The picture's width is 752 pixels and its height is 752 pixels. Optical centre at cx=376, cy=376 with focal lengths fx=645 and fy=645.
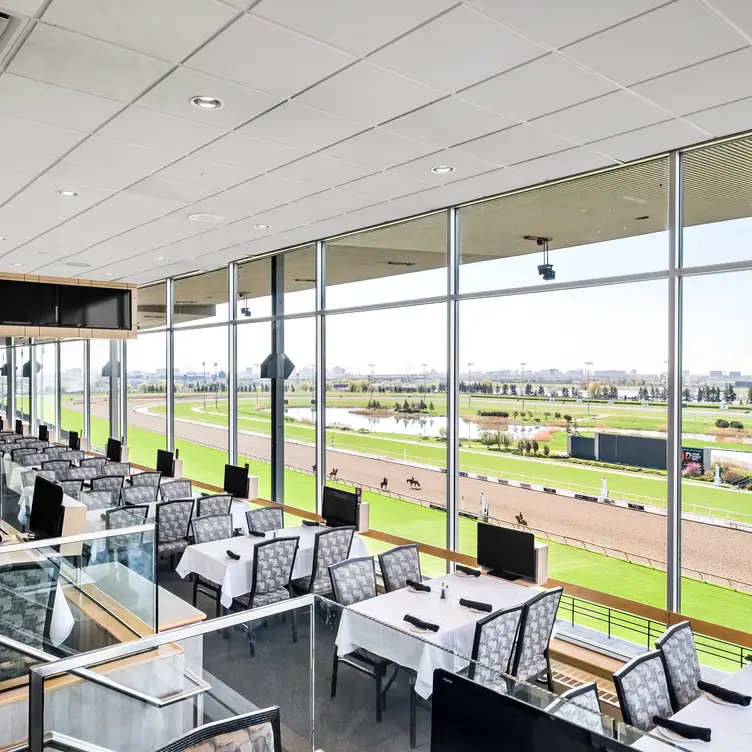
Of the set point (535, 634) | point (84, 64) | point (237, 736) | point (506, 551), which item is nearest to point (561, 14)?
point (84, 64)

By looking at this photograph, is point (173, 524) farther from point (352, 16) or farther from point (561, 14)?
point (561, 14)

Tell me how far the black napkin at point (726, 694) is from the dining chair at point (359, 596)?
1.65 metres

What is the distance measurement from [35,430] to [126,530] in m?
16.2

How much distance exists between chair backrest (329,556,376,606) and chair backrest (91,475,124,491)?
430cm

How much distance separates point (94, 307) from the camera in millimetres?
10094

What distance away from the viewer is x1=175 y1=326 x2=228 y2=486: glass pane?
9.62 metres

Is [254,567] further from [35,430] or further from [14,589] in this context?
[35,430]

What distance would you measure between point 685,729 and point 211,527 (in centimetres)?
463

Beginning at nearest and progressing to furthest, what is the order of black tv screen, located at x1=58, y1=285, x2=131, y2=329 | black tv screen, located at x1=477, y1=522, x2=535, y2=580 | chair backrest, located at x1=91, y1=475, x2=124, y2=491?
black tv screen, located at x1=477, y1=522, x2=535, y2=580 < chair backrest, located at x1=91, y1=475, x2=124, y2=491 < black tv screen, located at x1=58, y1=285, x2=131, y2=329

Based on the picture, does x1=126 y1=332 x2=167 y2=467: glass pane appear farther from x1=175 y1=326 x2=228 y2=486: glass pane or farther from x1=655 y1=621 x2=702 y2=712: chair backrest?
x1=655 y1=621 x2=702 y2=712: chair backrest

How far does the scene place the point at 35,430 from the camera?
17922 mm

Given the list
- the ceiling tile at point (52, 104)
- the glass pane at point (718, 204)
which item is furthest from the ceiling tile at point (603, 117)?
the ceiling tile at point (52, 104)

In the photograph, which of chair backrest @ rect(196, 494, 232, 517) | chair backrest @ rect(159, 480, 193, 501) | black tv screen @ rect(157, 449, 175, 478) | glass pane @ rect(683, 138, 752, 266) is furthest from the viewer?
black tv screen @ rect(157, 449, 175, 478)

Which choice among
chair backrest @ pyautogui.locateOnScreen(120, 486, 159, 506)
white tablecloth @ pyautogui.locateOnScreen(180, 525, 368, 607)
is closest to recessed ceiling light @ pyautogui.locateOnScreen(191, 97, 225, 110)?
white tablecloth @ pyautogui.locateOnScreen(180, 525, 368, 607)
